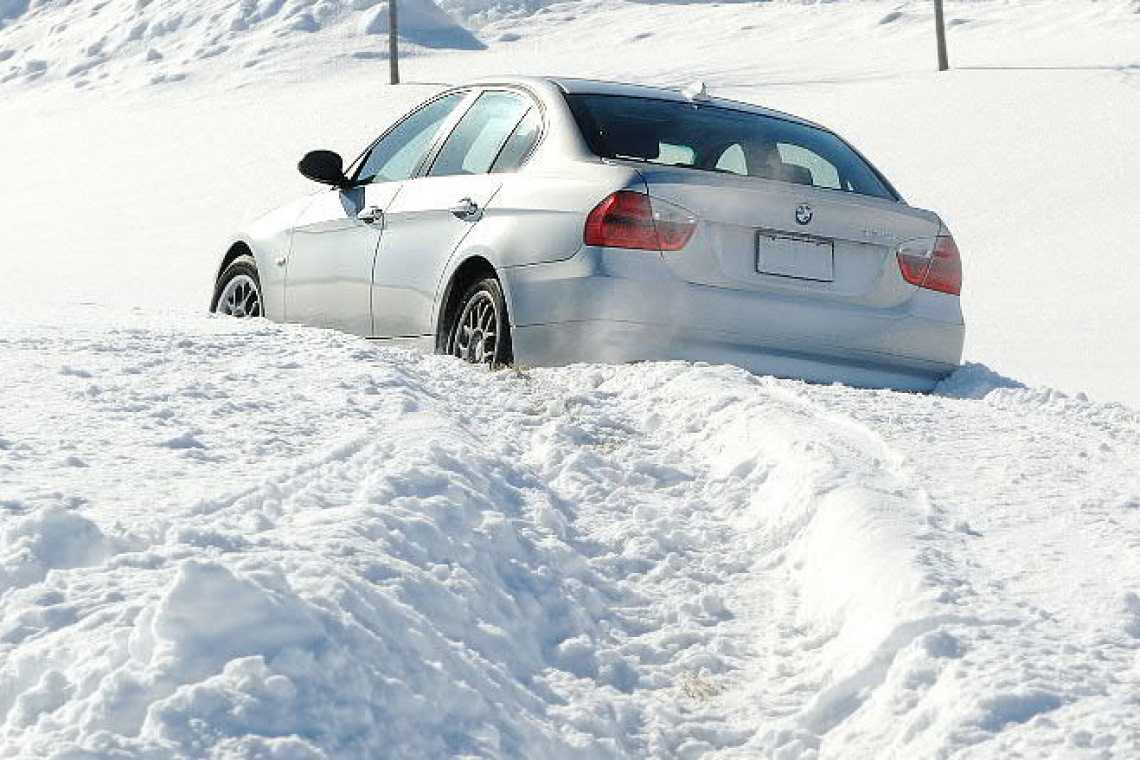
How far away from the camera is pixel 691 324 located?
6.54 metres

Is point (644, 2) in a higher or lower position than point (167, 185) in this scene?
higher

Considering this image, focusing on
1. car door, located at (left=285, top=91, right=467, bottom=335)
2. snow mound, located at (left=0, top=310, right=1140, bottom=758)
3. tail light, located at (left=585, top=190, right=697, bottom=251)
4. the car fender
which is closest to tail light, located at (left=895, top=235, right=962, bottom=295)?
snow mound, located at (left=0, top=310, right=1140, bottom=758)

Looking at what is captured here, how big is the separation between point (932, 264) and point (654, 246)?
3.93 feet

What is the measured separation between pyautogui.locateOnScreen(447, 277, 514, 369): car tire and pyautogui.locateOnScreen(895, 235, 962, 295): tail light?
1.52 meters

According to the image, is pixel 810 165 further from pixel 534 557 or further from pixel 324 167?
pixel 534 557

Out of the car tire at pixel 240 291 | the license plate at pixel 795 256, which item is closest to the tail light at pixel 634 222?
the license plate at pixel 795 256

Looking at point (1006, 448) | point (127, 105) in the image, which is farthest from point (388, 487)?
point (127, 105)

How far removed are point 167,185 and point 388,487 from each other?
25862mm

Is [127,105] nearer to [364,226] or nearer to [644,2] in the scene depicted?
[644,2]

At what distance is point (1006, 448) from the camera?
227 inches

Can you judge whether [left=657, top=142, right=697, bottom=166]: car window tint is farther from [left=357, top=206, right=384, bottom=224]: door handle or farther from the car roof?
[left=357, top=206, right=384, bottom=224]: door handle

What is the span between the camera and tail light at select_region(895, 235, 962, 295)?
22.5ft

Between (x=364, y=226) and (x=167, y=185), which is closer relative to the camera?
(x=364, y=226)

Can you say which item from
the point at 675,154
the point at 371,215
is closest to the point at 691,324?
the point at 675,154
